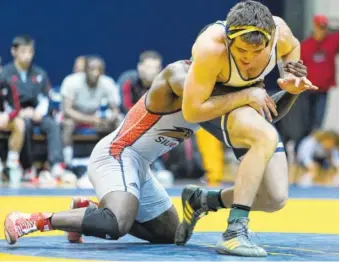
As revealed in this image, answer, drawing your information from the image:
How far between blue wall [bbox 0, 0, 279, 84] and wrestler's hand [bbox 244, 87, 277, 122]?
935cm

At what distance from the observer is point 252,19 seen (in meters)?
4.20

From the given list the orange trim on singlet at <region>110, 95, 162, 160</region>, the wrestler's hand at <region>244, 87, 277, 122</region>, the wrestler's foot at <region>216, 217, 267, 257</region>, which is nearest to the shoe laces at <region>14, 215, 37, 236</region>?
the orange trim on singlet at <region>110, 95, 162, 160</region>

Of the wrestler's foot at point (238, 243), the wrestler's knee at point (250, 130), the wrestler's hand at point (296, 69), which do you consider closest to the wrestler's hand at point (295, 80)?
the wrestler's hand at point (296, 69)

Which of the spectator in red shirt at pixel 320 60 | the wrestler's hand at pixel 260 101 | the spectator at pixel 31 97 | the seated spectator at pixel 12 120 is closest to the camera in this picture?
the wrestler's hand at pixel 260 101

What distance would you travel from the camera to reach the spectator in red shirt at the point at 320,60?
11.5 m

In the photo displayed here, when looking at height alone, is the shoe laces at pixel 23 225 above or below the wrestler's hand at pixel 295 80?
below

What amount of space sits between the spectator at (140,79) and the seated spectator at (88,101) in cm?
31

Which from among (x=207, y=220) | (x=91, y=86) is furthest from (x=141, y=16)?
(x=207, y=220)

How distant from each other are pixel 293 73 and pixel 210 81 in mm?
440

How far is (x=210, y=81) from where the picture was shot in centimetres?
431

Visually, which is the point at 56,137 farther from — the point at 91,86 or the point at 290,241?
the point at 290,241

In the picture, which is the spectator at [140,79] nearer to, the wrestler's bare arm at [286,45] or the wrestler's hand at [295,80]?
the wrestler's bare arm at [286,45]

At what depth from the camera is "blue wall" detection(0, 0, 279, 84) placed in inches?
539

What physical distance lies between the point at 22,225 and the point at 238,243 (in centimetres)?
112
